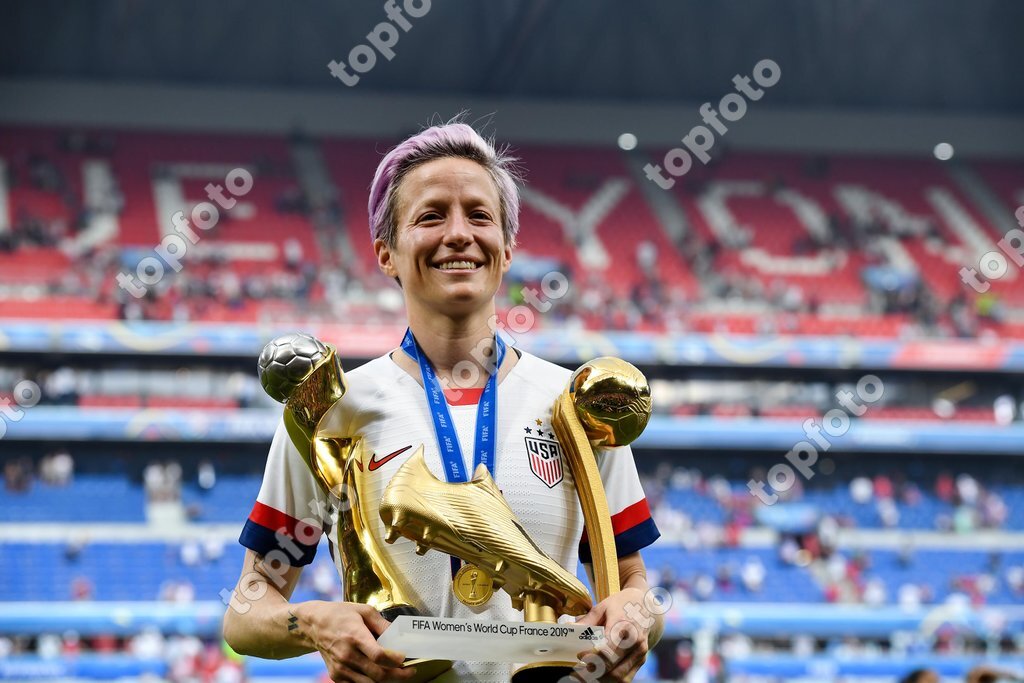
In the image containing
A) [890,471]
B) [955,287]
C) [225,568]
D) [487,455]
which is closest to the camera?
[487,455]

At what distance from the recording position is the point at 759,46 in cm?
2334

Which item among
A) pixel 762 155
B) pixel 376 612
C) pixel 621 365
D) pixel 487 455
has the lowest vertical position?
pixel 376 612

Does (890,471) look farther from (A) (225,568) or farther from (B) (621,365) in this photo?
(B) (621,365)

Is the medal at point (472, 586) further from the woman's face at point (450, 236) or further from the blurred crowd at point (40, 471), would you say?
the blurred crowd at point (40, 471)

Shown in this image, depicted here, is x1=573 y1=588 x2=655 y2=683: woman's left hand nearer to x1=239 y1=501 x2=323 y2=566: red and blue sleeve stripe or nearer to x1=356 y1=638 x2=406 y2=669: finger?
x1=356 y1=638 x2=406 y2=669: finger

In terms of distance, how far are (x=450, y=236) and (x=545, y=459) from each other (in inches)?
13.1

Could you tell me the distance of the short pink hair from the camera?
67.3 inches

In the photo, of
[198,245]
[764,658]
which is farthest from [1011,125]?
[198,245]

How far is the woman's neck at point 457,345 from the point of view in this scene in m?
1.72

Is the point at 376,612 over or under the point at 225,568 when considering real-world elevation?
under

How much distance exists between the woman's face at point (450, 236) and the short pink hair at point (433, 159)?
0.7 inches

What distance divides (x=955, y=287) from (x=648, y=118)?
730 cm

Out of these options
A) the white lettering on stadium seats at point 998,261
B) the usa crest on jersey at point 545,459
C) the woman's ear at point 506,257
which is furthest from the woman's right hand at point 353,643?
the white lettering on stadium seats at point 998,261

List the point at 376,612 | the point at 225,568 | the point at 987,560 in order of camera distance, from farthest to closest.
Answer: the point at 987,560 → the point at 225,568 → the point at 376,612
